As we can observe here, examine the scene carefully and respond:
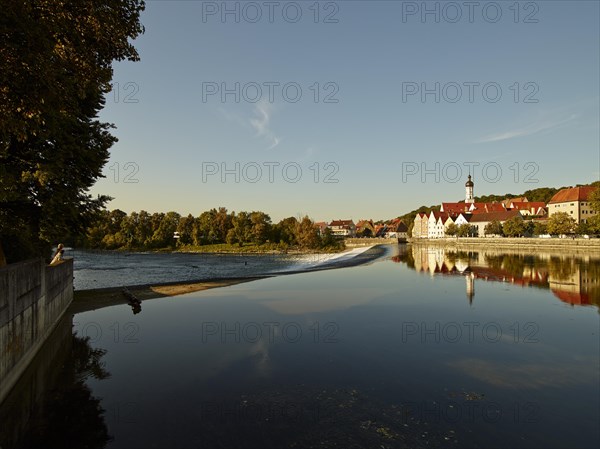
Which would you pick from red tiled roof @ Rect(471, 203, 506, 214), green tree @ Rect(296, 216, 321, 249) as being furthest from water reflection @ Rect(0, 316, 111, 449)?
red tiled roof @ Rect(471, 203, 506, 214)

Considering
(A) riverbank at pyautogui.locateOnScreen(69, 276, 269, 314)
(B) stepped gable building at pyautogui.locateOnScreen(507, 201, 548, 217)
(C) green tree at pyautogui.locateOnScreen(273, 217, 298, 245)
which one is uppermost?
(B) stepped gable building at pyautogui.locateOnScreen(507, 201, 548, 217)

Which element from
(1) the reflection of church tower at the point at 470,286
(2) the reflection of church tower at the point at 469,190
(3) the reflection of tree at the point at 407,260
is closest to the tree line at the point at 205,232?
(3) the reflection of tree at the point at 407,260

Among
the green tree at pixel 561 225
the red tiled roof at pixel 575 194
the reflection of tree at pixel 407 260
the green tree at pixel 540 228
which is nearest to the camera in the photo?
the reflection of tree at pixel 407 260

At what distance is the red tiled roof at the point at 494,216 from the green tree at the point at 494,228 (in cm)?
679

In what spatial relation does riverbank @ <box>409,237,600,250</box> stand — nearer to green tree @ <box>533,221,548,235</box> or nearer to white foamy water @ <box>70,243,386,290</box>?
green tree @ <box>533,221,548,235</box>

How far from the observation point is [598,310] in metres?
22.9

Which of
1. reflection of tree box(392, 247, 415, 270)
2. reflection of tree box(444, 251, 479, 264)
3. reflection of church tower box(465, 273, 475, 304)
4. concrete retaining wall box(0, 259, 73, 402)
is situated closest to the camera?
concrete retaining wall box(0, 259, 73, 402)

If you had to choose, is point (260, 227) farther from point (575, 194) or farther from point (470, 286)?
point (470, 286)

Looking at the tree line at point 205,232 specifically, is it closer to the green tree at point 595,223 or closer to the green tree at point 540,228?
the green tree at point 540,228

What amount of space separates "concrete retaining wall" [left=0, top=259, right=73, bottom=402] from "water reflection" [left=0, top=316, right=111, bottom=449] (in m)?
0.50

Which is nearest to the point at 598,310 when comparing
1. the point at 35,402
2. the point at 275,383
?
the point at 275,383

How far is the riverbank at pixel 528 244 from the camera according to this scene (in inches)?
3280

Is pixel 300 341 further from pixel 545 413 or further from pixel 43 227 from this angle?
pixel 43 227

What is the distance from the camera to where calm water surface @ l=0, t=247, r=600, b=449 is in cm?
884
